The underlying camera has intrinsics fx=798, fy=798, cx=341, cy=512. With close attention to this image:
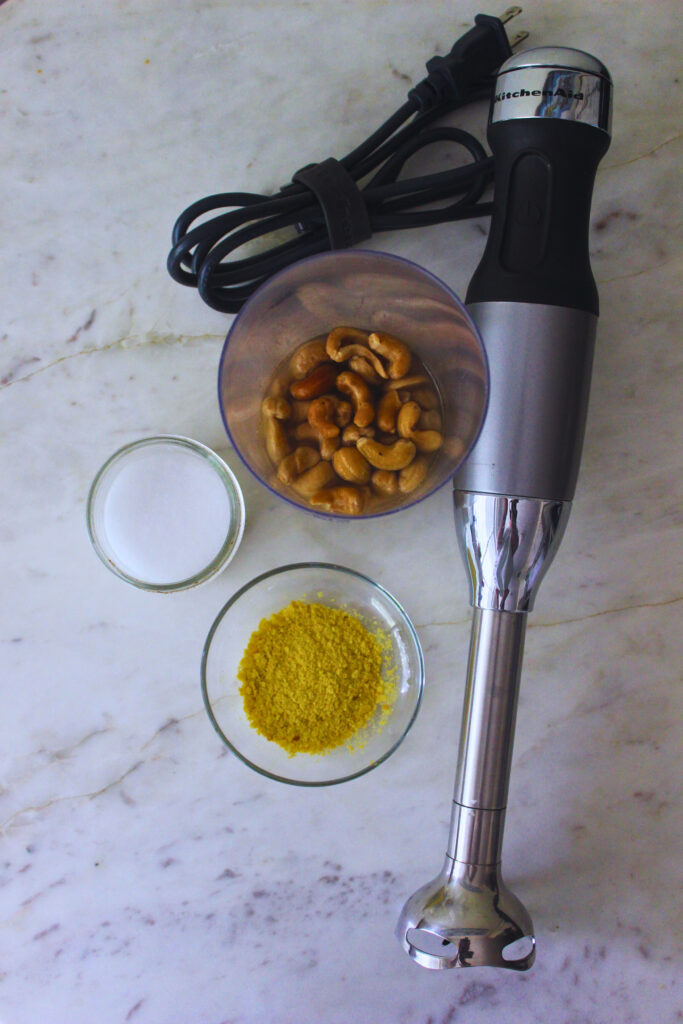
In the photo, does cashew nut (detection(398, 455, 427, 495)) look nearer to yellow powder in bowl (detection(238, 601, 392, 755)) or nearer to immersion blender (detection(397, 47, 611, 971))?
immersion blender (detection(397, 47, 611, 971))

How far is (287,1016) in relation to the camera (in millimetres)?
703

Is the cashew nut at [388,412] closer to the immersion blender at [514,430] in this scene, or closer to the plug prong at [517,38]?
the immersion blender at [514,430]

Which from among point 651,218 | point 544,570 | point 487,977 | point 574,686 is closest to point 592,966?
point 487,977

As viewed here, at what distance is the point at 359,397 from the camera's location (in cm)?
59

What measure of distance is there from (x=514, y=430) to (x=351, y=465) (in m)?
0.12

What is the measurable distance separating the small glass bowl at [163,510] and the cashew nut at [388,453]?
138 mm

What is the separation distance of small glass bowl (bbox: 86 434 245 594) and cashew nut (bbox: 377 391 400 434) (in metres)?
0.15

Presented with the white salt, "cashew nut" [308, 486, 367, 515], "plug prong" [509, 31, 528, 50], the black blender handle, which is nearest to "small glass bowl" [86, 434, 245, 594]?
the white salt

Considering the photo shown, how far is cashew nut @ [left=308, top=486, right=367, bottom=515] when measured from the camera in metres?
0.58

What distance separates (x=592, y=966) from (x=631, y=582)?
34 cm

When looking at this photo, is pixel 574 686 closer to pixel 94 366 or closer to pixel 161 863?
pixel 161 863

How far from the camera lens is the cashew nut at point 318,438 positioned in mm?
592

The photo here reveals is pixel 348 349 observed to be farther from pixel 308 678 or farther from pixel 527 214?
pixel 308 678

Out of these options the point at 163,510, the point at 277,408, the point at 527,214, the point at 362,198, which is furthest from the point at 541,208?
the point at 163,510
